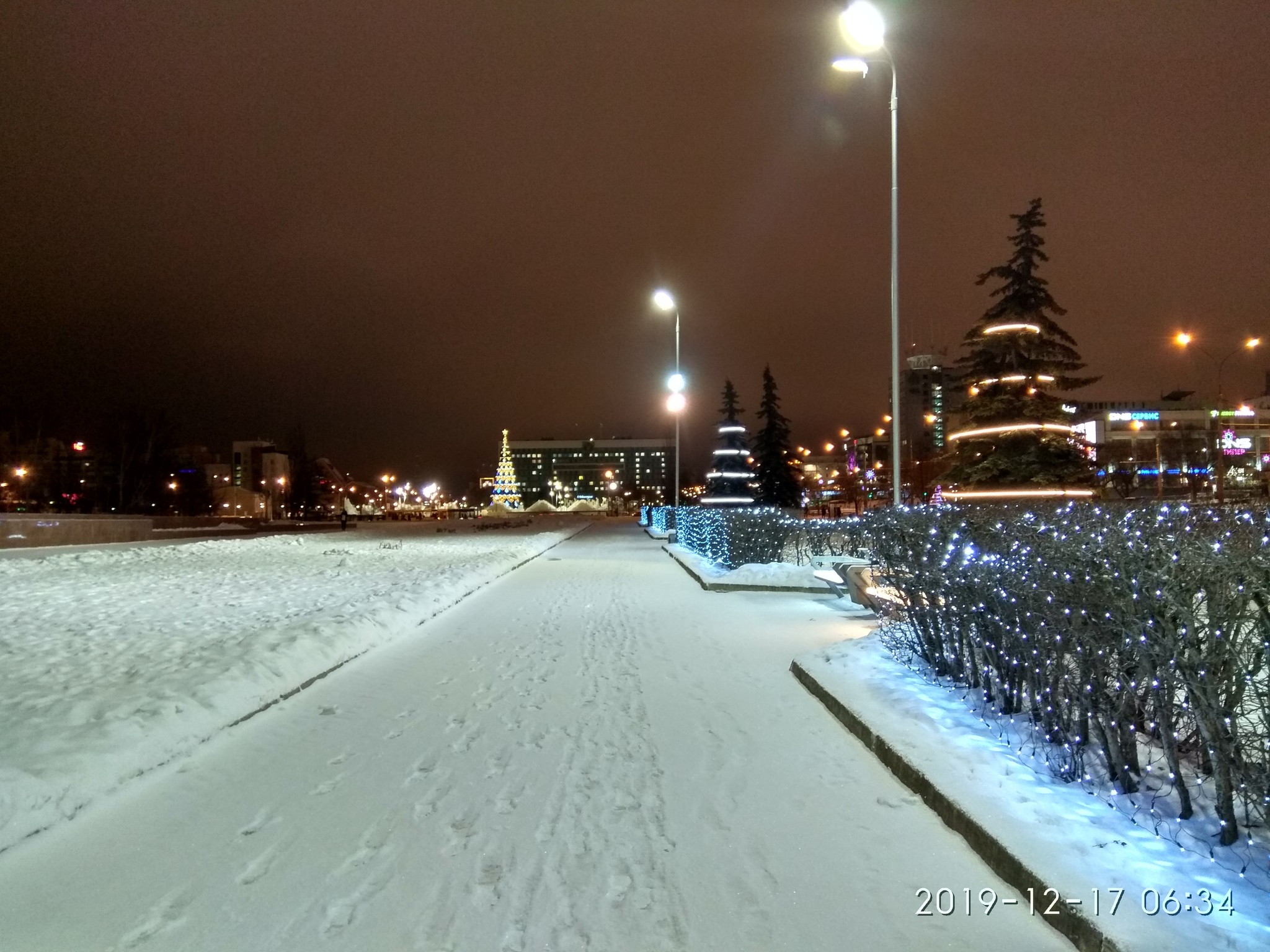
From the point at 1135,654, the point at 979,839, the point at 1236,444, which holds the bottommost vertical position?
the point at 979,839

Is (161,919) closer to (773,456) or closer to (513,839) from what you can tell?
(513,839)

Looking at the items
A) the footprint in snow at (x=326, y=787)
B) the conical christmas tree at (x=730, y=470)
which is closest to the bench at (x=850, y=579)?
the footprint in snow at (x=326, y=787)

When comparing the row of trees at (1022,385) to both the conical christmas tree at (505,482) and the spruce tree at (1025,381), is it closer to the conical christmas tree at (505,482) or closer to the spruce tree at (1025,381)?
the spruce tree at (1025,381)

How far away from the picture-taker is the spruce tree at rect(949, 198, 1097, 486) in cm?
2531

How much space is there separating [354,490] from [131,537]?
133019 mm

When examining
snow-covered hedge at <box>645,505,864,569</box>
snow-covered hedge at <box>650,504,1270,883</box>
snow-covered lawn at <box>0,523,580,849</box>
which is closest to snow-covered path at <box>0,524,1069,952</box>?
snow-covered lawn at <box>0,523,580,849</box>

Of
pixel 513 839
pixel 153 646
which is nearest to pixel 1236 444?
pixel 153 646

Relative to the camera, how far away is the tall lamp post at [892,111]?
1270 cm

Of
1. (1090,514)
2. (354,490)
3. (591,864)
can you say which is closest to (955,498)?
(1090,514)

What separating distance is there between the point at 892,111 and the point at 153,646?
1336 cm

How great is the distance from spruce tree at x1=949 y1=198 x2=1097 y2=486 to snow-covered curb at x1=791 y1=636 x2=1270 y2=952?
65.7 ft

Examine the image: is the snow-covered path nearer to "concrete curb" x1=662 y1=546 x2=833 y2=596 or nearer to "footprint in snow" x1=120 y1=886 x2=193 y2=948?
"footprint in snow" x1=120 y1=886 x2=193 y2=948

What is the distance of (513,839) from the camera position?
486cm

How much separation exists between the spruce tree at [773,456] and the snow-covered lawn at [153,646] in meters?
32.2
